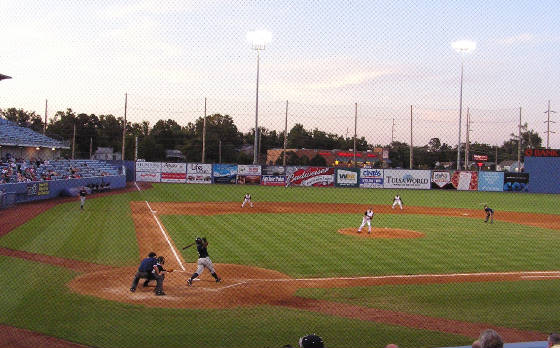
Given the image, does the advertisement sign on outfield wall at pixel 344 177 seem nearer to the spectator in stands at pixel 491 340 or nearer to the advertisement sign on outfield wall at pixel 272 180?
the advertisement sign on outfield wall at pixel 272 180

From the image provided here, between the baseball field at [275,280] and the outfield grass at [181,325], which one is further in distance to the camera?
the baseball field at [275,280]

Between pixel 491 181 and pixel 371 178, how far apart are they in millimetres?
11926

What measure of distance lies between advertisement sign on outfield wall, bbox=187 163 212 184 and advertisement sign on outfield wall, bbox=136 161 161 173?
290cm

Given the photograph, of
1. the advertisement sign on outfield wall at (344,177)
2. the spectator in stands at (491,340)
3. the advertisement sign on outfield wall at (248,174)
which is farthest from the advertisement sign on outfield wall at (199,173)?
the spectator in stands at (491,340)

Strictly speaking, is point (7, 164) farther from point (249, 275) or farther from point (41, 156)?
point (249, 275)

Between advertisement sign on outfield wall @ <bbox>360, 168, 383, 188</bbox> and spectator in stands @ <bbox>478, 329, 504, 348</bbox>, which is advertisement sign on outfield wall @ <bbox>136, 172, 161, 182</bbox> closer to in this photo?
advertisement sign on outfield wall @ <bbox>360, 168, 383, 188</bbox>

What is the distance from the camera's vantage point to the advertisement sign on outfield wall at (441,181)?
1971 inches

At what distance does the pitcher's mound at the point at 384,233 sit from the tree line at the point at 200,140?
33.2m

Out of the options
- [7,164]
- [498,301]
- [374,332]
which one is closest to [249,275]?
[374,332]

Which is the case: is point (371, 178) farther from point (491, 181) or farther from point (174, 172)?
point (174, 172)

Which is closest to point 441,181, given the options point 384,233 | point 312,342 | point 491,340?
point 384,233

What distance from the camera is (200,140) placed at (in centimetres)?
5522

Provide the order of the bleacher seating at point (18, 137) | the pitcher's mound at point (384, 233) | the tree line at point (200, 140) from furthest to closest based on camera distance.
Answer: the tree line at point (200, 140) < the bleacher seating at point (18, 137) < the pitcher's mound at point (384, 233)

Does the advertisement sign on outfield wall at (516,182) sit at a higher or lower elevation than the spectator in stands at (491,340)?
higher
